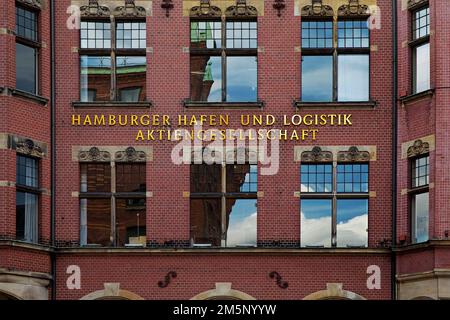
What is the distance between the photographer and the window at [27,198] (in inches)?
1537

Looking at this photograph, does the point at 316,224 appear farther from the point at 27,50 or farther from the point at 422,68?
the point at 27,50

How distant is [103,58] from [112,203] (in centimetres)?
372

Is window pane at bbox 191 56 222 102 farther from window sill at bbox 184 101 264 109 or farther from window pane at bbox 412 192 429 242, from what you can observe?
window pane at bbox 412 192 429 242

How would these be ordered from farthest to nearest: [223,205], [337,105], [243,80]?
[243,80] → [337,105] → [223,205]

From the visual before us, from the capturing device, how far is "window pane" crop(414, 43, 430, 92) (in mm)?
39406

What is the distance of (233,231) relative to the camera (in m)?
40.2

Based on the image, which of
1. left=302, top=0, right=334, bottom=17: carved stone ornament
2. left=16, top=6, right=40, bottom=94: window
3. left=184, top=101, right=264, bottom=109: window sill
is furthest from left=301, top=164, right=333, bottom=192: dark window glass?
left=16, top=6, right=40, bottom=94: window

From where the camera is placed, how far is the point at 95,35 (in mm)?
40750

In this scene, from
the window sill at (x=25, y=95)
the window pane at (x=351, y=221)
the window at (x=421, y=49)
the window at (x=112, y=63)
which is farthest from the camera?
the window at (x=112, y=63)

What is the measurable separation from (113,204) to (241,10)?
5891 millimetres

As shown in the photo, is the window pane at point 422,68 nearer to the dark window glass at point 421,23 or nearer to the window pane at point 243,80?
the dark window glass at point 421,23

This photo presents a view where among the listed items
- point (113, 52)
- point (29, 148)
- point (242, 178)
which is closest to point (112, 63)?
point (113, 52)

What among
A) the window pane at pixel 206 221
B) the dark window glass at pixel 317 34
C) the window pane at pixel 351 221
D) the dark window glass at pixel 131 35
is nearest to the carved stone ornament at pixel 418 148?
the window pane at pixel 351 221

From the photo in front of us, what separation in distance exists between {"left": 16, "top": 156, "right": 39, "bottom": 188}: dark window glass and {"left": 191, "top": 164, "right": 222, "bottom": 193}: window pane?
3.94m
